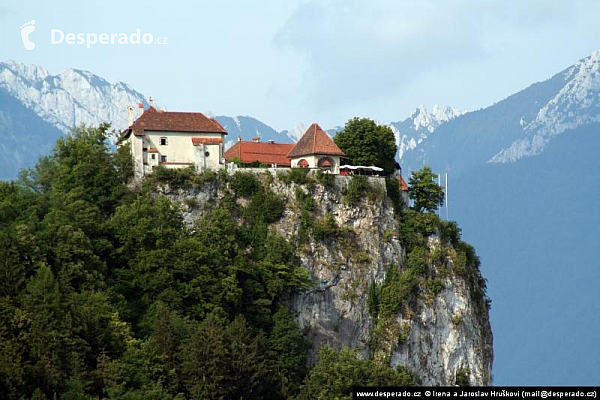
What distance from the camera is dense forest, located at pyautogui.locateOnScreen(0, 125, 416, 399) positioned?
63594mm

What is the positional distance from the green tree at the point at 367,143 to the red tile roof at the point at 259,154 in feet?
15.1

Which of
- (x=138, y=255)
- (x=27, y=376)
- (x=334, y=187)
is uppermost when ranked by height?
(x=334, y=187)

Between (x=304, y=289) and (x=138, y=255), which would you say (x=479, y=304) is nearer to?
(x=304, y=289)

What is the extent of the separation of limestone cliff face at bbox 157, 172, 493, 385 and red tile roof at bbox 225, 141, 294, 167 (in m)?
4.26

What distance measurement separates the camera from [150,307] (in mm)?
75250

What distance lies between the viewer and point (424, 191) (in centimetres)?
9462

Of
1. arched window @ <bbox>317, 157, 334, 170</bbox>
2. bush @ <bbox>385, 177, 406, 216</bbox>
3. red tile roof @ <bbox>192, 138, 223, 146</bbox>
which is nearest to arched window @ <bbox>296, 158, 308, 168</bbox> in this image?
arched window @ <bbox>317, 157, 334, 170</bbox>

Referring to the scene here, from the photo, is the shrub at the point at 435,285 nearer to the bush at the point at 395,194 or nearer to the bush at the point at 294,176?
the bush at the point at 395,194

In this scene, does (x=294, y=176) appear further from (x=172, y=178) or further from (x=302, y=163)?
→ (x=172, y=178)

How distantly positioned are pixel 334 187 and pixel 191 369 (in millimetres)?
23718

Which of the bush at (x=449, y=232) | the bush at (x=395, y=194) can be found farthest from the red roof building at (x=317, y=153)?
the bush at (x=449, y=232)

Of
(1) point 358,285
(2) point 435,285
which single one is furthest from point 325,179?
(2) point 435,285

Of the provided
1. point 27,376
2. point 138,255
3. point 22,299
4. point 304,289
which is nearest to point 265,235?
point 304,289

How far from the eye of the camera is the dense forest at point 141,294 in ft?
209
